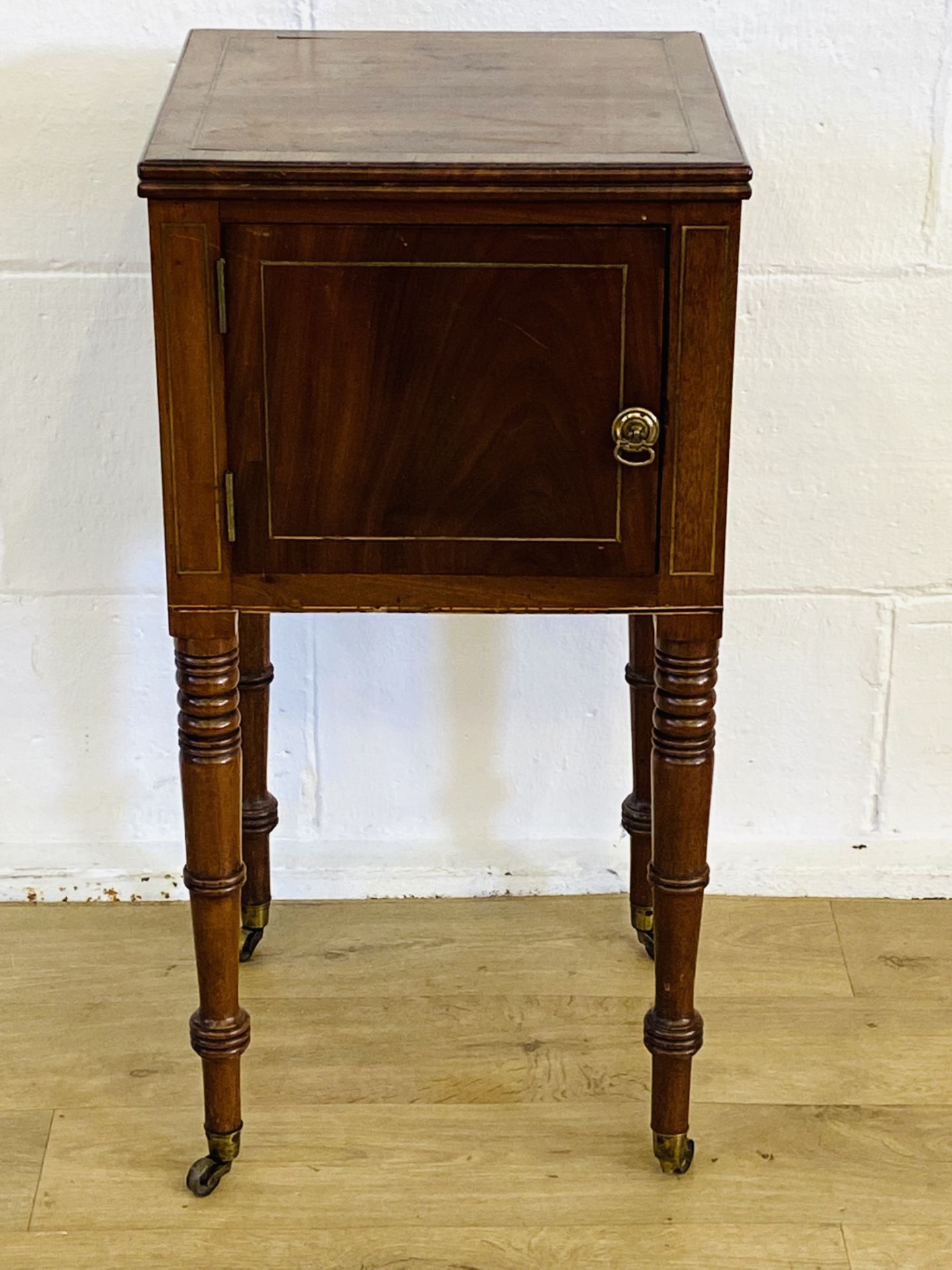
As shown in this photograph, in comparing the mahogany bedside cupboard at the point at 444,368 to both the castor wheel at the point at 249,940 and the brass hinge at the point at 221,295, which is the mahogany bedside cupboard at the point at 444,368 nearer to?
the brass hinge at the point at 221,295

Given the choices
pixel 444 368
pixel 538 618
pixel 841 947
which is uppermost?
pixel 444 368

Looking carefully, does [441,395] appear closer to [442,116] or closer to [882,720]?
[442,116]

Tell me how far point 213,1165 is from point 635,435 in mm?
785

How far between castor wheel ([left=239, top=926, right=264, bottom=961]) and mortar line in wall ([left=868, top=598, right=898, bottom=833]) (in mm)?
745

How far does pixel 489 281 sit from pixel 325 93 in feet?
0.93

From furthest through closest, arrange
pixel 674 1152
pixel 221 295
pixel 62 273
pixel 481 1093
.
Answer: pixel 62 273 < pixel 481 1093 < pixel 674 1152 < pixel 221 295

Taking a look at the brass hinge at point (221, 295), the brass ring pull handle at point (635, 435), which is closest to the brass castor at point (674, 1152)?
the brass ring pull handle at point (635, 435)

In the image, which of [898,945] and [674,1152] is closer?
[674,1152]

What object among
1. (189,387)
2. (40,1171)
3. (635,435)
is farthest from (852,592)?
(40,1171)

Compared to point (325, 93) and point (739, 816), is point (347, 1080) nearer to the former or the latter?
point (739, 816)

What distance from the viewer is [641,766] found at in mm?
1818

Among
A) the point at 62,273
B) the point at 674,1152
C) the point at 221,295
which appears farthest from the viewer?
the point at 62,273

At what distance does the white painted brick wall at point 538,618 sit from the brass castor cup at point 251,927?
11 centimetres

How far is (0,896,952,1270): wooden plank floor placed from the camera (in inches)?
58.6
